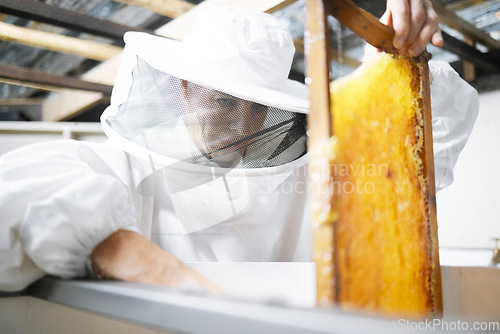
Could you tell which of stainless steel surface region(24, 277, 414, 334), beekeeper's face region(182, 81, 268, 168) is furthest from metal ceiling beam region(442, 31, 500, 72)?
stainless steel surface region(24, 277, 414, 334)

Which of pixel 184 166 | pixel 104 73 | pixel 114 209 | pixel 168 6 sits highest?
pixel 168 6

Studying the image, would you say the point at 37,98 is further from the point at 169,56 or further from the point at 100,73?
the point at 169,56

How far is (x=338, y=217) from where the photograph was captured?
0.61 m

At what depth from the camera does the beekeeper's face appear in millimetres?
1236

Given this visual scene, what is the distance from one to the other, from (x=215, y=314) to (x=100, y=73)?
A: 8.92ft

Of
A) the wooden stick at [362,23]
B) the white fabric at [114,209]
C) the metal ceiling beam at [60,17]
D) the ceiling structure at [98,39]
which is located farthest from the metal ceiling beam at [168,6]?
the wooden stick at [362,23]

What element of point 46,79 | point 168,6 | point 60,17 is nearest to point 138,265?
point 60,17

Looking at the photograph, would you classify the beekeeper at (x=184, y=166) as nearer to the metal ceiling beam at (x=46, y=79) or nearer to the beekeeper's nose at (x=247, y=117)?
the beekeeper's nose at (x=247, y=117)

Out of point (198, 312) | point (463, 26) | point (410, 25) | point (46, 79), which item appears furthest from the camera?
point (463, 26)

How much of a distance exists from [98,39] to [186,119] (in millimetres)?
1946

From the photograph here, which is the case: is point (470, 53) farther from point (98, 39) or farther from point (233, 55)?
point (98, 39)

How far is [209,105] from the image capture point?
4.06ft

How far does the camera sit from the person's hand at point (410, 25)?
86cm

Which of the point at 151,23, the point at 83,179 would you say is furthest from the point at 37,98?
the point at 83,179
